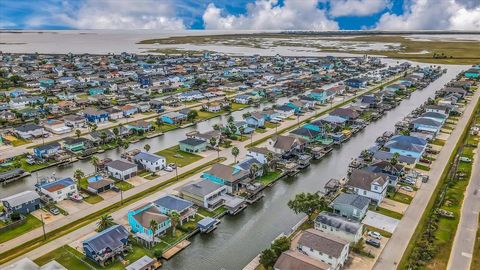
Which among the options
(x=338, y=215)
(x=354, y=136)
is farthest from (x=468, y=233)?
(x=354, y=136)

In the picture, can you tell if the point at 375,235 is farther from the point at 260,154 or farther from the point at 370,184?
the point at 260,154

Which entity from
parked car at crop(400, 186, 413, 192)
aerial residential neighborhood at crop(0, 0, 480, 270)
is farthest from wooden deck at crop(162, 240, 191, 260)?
parked car at crop(400, 186, 413, 192)

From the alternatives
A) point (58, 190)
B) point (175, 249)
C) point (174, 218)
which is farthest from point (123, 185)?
point (175, 249)

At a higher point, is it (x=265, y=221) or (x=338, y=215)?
(x=338, y=215)

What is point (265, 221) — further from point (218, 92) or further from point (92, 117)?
point (218, 92)

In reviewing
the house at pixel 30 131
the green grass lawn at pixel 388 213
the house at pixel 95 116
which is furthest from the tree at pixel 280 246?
the house at pixel 95 116

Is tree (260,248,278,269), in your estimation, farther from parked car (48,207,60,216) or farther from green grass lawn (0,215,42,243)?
parked car (48,207,60,216)
